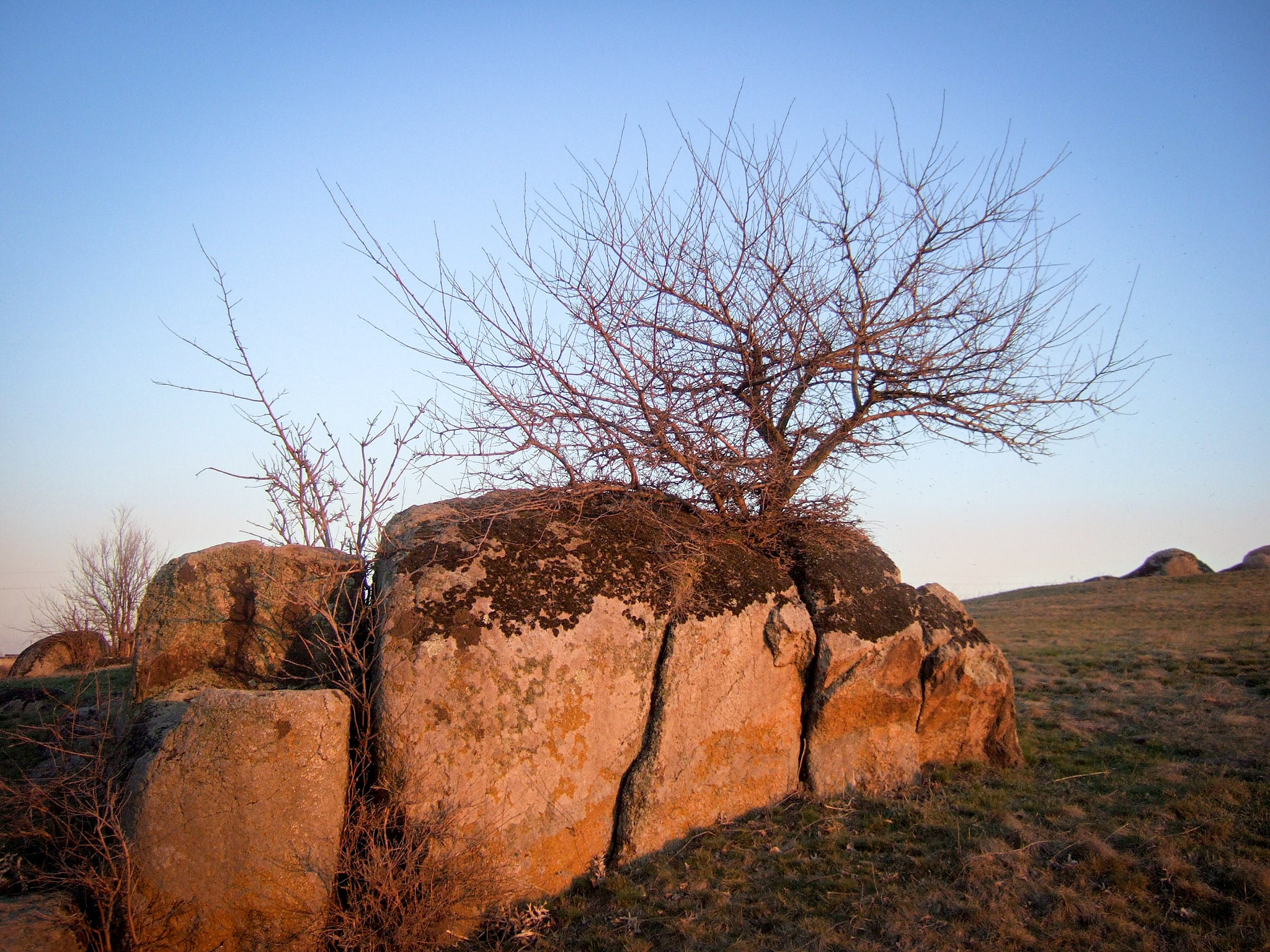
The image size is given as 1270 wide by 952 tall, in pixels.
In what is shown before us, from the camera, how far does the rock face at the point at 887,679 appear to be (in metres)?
6.42

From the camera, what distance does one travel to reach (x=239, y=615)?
227 inches

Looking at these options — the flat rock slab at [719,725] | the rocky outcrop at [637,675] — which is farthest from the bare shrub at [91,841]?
the flat rock slab at [719,725]

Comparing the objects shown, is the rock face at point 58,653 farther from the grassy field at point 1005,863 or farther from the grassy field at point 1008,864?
the grassy field at point 1008,864

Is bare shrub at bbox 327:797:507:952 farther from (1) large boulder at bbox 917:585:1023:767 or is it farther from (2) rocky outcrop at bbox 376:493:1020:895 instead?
(1) large boulder at bbox 917:585:1023:767

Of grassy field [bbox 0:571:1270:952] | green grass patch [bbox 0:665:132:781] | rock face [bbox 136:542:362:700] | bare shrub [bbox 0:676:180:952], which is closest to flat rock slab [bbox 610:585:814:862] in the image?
grassy field [bbox 0:571:1270:952]

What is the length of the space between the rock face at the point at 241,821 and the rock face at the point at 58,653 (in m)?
11.6

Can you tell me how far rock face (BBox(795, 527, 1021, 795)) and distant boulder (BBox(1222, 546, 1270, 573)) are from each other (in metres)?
27.8

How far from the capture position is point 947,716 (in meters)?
6.94

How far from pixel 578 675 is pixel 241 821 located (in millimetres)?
2245

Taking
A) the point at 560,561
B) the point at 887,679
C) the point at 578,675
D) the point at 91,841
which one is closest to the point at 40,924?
the point at 91,841

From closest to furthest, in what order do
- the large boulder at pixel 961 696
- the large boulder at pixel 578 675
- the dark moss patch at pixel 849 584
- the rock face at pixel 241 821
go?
1. the rock face at pixel 241 821
2. the large boulder at pixel 578 675
3. the dark moss patch at pixel 849 584
4. the large boulder at pixel 961 696

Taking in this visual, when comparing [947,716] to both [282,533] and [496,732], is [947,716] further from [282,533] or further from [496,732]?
[282,533]

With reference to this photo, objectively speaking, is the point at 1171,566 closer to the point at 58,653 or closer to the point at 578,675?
the point at 578,675

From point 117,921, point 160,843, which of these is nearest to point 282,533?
point 160,843
